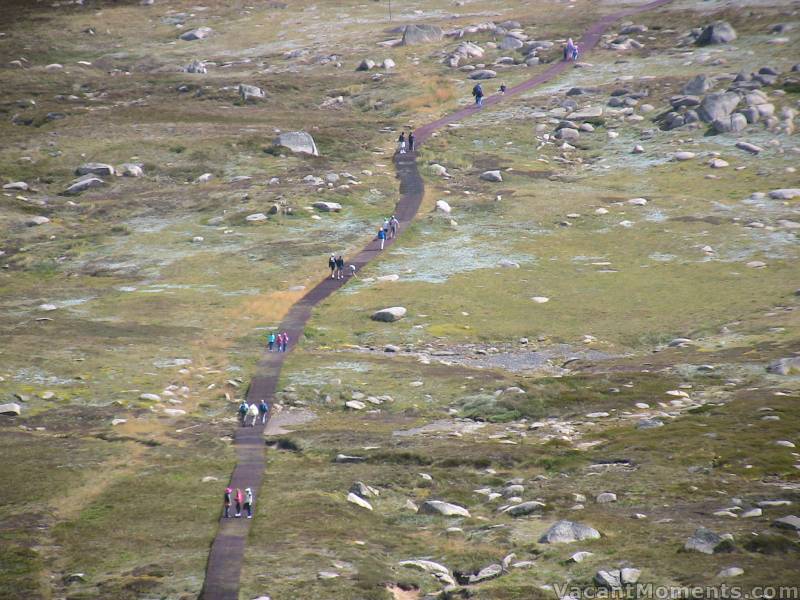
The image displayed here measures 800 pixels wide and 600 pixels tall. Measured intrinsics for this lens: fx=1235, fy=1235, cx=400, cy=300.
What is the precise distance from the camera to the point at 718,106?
479 ft

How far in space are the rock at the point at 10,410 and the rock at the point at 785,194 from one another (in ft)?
264

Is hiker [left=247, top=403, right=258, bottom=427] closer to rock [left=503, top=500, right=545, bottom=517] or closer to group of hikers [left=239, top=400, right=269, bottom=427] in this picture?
group of hikers [left=239, top=400, right=269, bottom=427]

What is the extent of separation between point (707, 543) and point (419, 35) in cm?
14194

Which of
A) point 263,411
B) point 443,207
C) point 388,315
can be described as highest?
point 263,411

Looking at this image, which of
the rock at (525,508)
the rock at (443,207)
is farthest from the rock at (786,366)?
the rock at (443,207)

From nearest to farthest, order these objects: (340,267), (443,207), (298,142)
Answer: (340,267) < (443,207) < (298,142)

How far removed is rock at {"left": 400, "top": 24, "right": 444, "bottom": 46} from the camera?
18475 cm

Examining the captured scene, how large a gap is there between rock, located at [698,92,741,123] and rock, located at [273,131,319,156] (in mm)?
46369

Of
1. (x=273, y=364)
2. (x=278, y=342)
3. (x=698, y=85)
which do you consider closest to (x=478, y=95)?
(x=698, y=85)

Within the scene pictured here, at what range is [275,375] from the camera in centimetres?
8550

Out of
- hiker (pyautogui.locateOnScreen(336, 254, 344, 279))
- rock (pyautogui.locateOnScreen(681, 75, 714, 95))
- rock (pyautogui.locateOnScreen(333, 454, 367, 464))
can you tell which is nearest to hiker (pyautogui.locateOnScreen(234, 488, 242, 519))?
rock (pyautogui.locateOnScreen(333, 454, 367, 464))

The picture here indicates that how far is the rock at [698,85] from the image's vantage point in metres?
152

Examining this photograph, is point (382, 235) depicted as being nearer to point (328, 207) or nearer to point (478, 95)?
point (328, 207)

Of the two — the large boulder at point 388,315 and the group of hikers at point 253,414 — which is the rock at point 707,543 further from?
the large boulder at point 388,315
